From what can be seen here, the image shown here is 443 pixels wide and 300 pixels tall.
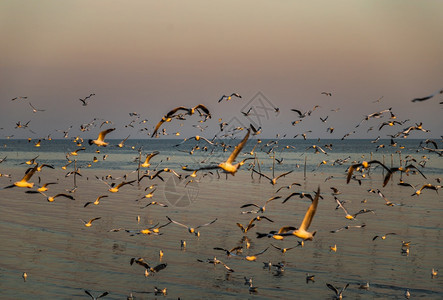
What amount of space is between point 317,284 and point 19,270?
1271 centimetres

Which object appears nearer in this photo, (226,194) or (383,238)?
(383,238)

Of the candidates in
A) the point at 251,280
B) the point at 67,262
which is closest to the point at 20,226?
the point at 67,262

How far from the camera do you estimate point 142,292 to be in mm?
19938

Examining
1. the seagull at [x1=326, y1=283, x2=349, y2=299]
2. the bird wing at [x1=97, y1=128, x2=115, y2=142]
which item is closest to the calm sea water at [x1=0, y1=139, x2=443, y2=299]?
the seagull at [x1=326, y1=283, x2=349, y2=299]

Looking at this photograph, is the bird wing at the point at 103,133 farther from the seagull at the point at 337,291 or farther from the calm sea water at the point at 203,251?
the seagull at the point at 337,291

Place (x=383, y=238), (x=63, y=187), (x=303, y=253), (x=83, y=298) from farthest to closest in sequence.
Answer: (x=63, y=187), (x=383, y=238), (x=303, y=253), (x=83, y=298)

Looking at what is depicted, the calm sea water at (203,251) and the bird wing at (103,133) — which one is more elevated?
the bird wing at (103,133)

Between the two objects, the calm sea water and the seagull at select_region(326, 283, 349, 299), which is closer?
the seagull at select_region(326, 283, 349, 299)

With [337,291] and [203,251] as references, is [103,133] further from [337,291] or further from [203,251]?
[337,291]

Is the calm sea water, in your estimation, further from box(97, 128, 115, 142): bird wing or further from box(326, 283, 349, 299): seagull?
box(97, 128, 115, 142): bird wing

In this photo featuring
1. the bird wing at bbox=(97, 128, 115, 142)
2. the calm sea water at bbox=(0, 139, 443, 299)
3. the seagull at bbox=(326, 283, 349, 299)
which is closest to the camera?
the seagull at bbox=(326, 283, 349, 299)

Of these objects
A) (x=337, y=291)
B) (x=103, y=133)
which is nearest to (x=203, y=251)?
(x=337, y=291)

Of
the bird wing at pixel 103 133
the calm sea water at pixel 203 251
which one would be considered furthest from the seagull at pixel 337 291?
the bird wing at pixel 103 133

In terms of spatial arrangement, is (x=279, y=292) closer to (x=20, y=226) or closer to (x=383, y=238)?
(x=383, y=238)
